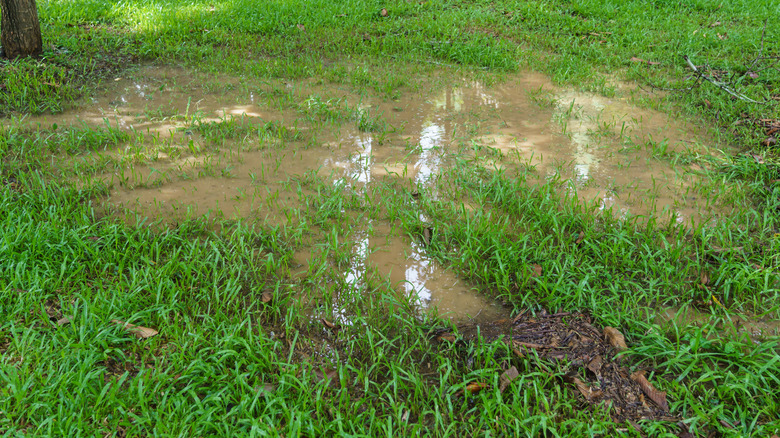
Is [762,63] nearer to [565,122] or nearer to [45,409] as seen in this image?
[565,122]

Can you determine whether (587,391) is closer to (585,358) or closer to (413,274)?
(585,358)

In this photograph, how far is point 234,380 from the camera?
7.27 ft

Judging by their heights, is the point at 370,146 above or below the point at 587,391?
above

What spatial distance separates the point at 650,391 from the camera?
220 centimetres

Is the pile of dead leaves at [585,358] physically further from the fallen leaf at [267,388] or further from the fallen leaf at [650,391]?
the fallen leaf at [267,388]

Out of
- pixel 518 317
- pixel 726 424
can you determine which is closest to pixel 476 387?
pixel 518 317

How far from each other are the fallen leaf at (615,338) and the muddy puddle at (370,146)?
21.4 inches

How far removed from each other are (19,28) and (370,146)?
14.1ft

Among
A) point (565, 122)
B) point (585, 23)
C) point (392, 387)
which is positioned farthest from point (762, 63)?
point (392, 387)

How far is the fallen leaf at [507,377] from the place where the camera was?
7.34 feet

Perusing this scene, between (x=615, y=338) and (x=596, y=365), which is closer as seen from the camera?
(x=596, y=365)

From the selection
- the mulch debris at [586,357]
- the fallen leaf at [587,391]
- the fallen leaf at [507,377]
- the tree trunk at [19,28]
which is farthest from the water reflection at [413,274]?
the tree trunk at [19,28]

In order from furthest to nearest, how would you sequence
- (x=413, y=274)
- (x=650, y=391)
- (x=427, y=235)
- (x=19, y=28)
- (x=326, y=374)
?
(x=19, y=28) → (x=427, y=235) → (x=413, y=274) → (x=326, y=374) → (x=650, y=391)

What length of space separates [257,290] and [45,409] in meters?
1.05
